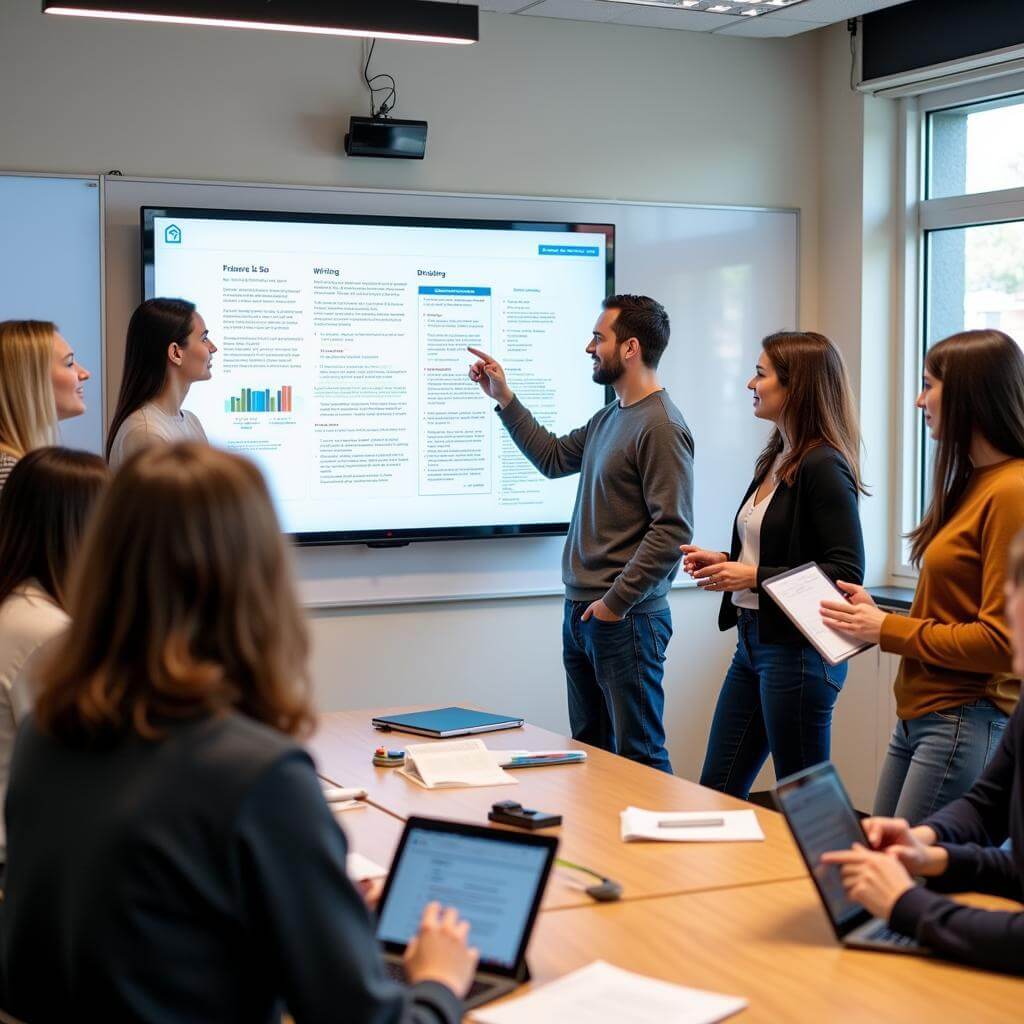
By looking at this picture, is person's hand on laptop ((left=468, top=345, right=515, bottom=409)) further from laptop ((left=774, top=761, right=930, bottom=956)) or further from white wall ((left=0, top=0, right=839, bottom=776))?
laptop ((left=774, top=761, right=930, bottom=956))

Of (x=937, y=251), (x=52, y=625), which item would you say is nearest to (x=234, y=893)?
(x=52, y=625)

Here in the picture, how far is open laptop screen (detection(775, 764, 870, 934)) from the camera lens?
189 cm

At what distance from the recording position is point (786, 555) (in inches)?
140

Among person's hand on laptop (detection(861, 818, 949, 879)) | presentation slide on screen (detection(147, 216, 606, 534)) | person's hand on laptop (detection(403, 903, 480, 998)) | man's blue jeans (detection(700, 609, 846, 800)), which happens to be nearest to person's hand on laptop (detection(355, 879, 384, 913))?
person's hand on laptop (detection(403, 903, 480, 998))

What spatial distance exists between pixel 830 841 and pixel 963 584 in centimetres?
100

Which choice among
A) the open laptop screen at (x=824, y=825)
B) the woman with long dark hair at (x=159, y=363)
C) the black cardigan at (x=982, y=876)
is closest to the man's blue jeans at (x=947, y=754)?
the black cardigan at (x=982, y=876)

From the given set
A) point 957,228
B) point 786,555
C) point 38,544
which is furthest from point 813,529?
point 957,228

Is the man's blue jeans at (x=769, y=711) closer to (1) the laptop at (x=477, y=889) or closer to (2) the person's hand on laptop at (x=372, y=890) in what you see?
(2) the person's hand on laptop at (x=372, y=890)

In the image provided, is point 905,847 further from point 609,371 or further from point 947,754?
point 609,371

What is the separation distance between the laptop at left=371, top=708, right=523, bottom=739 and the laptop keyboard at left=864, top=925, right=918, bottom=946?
4.81ft

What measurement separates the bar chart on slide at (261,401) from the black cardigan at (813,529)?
1763 millimetres

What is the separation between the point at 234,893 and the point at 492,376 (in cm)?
336

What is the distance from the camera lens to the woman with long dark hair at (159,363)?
12.3 feet

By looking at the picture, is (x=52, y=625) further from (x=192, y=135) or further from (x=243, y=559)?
(x=192, y=135)
